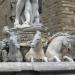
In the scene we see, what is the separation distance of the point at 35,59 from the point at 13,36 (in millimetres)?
601

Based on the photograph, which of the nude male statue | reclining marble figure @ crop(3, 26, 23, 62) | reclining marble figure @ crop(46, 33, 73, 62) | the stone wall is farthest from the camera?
the stone wall

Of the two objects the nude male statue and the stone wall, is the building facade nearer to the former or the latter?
the stone wall

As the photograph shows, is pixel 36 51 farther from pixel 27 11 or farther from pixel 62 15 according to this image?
pixel 62 15

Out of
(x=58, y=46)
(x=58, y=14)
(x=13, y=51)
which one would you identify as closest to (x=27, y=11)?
(x=58, y=46)

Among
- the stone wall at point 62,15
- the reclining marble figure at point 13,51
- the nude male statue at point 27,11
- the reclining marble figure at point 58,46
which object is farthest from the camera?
the stone wall at point 62,15

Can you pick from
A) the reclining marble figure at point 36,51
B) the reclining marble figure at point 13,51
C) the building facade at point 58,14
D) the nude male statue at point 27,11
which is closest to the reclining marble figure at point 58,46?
the reclining marble figure at point 36,51

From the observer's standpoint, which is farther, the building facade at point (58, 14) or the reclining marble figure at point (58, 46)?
the building facade at point (58, 14)

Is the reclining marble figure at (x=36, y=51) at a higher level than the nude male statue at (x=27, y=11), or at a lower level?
lower

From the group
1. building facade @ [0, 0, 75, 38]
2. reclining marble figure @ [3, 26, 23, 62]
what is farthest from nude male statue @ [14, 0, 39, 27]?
building facade @ [0, 0, 75, 38]

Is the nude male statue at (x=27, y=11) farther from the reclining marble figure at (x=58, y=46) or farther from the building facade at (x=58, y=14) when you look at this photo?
the building facade at (x=58, y=14)

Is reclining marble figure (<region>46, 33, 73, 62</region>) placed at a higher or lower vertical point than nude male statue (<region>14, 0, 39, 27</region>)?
lower

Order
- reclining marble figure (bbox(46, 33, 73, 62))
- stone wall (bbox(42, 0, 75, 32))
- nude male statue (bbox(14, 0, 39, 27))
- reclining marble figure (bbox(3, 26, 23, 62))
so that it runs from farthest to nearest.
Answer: stone wall (bbox(42, 0, 75, 32)), nude male statue (bbox(14, 0, 39, 27)), reclining marble figure (bbox(46, 33, 73, 62)), reclining marble figure (bbox(3, 26, 23, 62))

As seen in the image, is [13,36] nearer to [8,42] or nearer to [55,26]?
[8,42]

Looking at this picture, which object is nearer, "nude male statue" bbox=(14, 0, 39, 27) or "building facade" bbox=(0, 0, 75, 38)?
"nude male statue" bbox=(14, 0, 39, 27)
